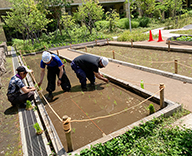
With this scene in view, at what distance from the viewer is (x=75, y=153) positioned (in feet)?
9.69

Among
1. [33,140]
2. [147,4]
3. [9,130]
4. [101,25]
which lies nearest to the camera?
[33,140]

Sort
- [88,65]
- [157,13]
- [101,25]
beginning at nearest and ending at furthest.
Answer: [88,65]
[101,25]
[157,13]

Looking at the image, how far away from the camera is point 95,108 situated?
16.0 feet

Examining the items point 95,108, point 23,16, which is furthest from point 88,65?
point 23,16

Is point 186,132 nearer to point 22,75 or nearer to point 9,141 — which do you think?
point 9,141

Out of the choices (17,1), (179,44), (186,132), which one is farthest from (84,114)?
(17,1)

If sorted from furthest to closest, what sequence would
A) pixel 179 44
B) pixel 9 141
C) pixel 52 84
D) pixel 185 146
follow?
pixel 179 44, pixel 52 84, pixel 9 141, pixel 185 146

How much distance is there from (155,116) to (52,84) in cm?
350

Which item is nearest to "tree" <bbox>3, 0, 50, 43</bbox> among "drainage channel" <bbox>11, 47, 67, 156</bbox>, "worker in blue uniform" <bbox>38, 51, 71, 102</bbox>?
"worker in blue uniform" <bbox>38, 51, 71, 102</bbox>

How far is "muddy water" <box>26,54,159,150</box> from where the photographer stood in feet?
12.7

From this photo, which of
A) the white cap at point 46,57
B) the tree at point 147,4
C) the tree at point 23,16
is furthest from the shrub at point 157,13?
the white cap at point 46,57

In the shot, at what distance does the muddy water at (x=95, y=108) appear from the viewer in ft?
12.7

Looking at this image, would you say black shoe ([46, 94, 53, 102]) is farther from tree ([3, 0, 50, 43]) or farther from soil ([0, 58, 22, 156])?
tree ([3, 0, 50, 43])

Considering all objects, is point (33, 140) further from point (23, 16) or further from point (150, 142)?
point (23, 16)
